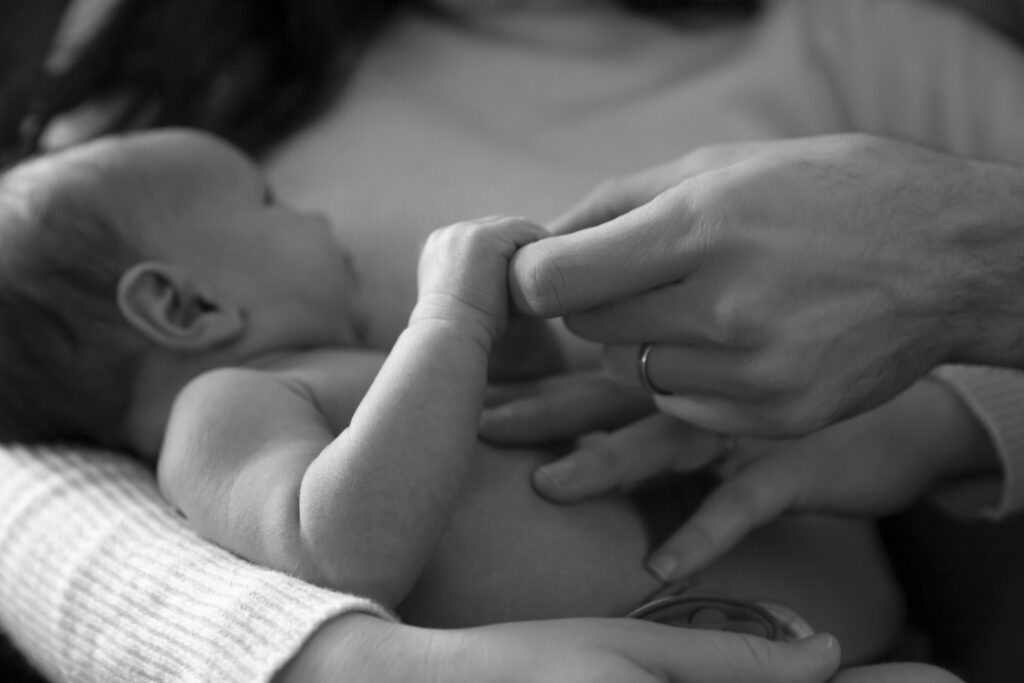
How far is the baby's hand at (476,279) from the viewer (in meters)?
0.81

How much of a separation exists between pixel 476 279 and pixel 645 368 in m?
0.15

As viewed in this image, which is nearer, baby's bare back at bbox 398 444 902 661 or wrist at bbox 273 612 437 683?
wrist at bbox 273 612 437 683

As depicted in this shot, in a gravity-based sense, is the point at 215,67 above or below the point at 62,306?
above

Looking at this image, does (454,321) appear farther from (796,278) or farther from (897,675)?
(897,675)

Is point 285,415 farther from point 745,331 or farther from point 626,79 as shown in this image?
point 626,79

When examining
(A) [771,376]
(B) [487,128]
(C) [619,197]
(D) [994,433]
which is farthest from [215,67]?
(D) [994,433]

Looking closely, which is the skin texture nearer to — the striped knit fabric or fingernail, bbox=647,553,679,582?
fingernail, bbox=647,553,679,582

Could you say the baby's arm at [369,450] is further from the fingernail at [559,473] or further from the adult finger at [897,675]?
the adult finger at [897,675]

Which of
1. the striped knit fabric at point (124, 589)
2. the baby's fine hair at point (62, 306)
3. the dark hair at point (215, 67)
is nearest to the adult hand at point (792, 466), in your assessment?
the striped knit fabric at point (124, 589)

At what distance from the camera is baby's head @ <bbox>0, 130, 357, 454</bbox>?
3.21 feet

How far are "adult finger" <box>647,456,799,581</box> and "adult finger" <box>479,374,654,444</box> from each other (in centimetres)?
12

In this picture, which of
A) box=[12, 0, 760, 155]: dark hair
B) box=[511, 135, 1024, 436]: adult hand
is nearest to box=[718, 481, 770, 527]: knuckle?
box=[511, 135, 1024, 436]: adult hand

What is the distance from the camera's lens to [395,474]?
74 cm

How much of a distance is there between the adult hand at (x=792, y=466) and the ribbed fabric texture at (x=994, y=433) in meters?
0.02
